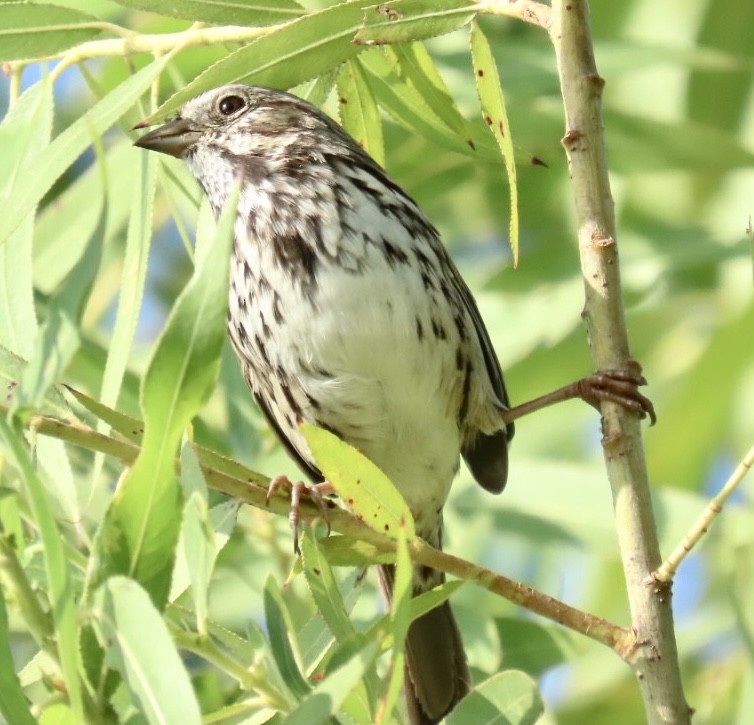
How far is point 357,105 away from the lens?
293 centimetres

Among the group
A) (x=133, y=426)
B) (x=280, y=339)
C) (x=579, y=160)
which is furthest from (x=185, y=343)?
(x=280, y=339)

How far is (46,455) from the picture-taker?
264cm

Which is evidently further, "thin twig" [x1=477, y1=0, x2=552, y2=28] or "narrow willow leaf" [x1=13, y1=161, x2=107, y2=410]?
"thin twig" [x1=477, y1=0, x2=552, y2=28]

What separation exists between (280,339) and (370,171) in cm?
48

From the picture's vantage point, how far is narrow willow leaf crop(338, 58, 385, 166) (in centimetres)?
291

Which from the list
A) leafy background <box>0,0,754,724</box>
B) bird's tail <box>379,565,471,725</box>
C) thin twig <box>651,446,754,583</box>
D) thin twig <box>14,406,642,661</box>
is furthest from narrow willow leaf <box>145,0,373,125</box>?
bird's tail <box>379,565,471,725</box>

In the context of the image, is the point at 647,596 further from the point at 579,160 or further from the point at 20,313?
the point at 20,313

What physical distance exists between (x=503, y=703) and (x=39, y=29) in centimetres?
148

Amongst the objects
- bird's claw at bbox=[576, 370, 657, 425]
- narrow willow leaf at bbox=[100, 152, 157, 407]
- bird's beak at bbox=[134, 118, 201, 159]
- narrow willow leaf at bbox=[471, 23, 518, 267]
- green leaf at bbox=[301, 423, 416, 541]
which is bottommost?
green leaf at bbox=[301, 423, 416, 541]

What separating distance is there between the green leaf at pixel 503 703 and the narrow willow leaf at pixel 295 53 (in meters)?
1.02

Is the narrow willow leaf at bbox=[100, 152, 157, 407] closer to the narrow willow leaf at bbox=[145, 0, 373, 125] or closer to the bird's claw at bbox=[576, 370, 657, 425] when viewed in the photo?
the narrow willow leaf at bbox=[145, 0, 373, 125]

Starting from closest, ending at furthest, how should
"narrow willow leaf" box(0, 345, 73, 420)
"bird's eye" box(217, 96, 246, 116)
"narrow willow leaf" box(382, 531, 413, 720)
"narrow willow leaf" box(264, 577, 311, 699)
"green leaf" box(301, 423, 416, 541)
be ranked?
1. "narrow willow leaf" box(382, 531, 413, 720)
2. "narrow willow leaf" box(264, 577, 311, 699)
3. "green leaf" box(301, 423, 416, 541)
4. "narrow willow leaf" box(0, 345, 73, 420)
5. "bird's eye" box(217, 96, 246, 116)

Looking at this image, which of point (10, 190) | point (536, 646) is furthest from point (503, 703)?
point (10, 190)

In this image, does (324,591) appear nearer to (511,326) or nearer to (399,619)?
(399,619)
